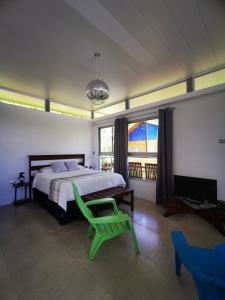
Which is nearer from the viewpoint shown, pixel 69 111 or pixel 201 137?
pixel 201 137

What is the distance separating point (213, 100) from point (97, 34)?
97.3 inches

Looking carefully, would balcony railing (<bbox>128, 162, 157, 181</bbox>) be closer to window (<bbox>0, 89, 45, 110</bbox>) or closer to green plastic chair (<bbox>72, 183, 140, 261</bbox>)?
green plastic chair (<bbox>72, 183, 140, 261</bbox>)

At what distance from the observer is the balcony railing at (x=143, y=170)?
3.90m

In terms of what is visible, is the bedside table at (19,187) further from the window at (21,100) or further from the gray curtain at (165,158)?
the gray curtain at (165,158)

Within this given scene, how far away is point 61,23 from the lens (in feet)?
5.78

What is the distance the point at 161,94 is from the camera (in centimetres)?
367

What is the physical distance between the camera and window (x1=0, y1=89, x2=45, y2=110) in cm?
358

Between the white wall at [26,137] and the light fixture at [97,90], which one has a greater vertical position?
the light fixture at [97,90]

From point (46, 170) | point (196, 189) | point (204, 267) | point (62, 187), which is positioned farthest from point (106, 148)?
point (204, 267)

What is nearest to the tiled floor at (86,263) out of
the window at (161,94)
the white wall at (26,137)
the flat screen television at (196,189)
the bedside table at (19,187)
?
the flat screen television at (196,189)

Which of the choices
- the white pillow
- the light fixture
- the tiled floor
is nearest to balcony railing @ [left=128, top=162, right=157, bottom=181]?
the tiled floor

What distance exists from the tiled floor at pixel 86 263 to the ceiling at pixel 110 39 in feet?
9.56

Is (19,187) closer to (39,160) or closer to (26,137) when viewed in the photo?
(39,160)

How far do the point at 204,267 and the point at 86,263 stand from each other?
125 centimetres
